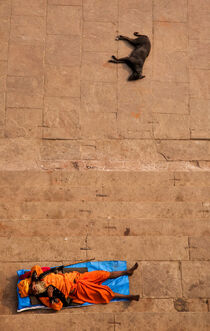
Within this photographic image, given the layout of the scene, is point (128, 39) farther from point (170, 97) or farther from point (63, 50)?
point (170, 97)

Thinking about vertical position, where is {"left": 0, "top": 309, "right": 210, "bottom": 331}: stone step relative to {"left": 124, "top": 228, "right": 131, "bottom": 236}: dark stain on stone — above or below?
below

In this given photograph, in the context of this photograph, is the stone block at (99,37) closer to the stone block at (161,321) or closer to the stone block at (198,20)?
the stone block at (198,20)

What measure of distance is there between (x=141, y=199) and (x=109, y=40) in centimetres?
363

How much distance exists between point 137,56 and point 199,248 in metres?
4.09

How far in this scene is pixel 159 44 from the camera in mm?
7746

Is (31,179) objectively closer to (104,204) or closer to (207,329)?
(104,204)

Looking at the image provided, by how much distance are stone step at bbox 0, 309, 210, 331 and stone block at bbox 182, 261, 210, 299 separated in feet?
1.16

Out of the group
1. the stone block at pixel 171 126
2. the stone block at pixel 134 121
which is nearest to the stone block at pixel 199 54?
the stone block at pixel 171 126

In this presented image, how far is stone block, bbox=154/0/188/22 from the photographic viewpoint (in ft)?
25.9

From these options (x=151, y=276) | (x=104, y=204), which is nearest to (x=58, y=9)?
(x=104, y=204)

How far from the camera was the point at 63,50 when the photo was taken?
754cm

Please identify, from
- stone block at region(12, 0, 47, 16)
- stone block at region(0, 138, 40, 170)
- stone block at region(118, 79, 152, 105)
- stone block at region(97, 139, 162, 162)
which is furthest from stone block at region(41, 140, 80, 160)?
stone block at region(12, 0, 47, 16)

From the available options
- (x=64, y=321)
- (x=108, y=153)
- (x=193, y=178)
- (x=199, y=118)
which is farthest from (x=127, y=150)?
(x=64, y=321)

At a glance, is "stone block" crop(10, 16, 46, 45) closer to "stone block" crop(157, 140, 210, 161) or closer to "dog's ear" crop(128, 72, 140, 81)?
"dog's ear" crop(128, 72, 140, 81)
